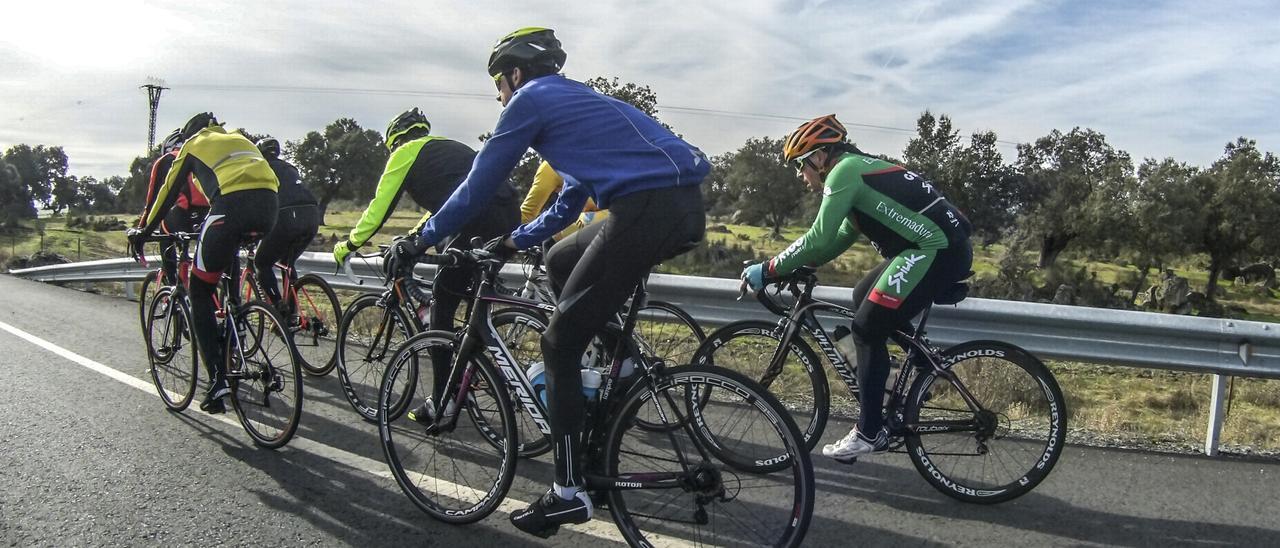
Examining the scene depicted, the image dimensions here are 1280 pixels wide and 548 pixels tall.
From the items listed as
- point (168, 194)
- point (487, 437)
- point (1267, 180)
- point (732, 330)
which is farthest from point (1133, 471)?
point (1267, 180)

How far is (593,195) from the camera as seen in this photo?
11.8ft

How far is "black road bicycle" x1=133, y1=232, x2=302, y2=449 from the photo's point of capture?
5066 millimetres

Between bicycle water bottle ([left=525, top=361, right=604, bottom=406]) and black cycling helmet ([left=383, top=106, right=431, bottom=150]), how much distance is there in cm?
262

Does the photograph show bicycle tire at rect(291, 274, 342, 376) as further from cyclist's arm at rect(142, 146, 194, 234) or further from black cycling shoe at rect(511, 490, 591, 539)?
black cycling shoe at rect(511, 490, 591, 539)

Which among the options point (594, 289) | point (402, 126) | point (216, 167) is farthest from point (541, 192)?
point (594, 289)

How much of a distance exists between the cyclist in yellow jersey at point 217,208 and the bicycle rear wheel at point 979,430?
4190 millimetres

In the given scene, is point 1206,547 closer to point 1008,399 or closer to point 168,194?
point 1008,399

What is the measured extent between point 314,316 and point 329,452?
9.25 feet

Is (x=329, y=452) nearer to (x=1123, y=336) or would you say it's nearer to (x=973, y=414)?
(x=973, y=414)

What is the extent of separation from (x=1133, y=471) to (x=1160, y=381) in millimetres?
10745

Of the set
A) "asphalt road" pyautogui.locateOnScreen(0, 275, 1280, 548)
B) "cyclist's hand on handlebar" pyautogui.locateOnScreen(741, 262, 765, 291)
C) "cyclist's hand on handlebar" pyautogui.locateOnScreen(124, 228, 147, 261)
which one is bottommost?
"asphalt road" pyautogui.locateOnScreen(0, 275, 1280, 548)

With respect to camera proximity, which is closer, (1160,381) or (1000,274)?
(1160,381)

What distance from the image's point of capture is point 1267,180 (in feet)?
151

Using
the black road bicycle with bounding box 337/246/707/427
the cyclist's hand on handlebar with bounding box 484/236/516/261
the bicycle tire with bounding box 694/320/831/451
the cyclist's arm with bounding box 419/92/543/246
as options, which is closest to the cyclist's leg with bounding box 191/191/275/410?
the black road bicycle with bounding box 337/246/707/427
